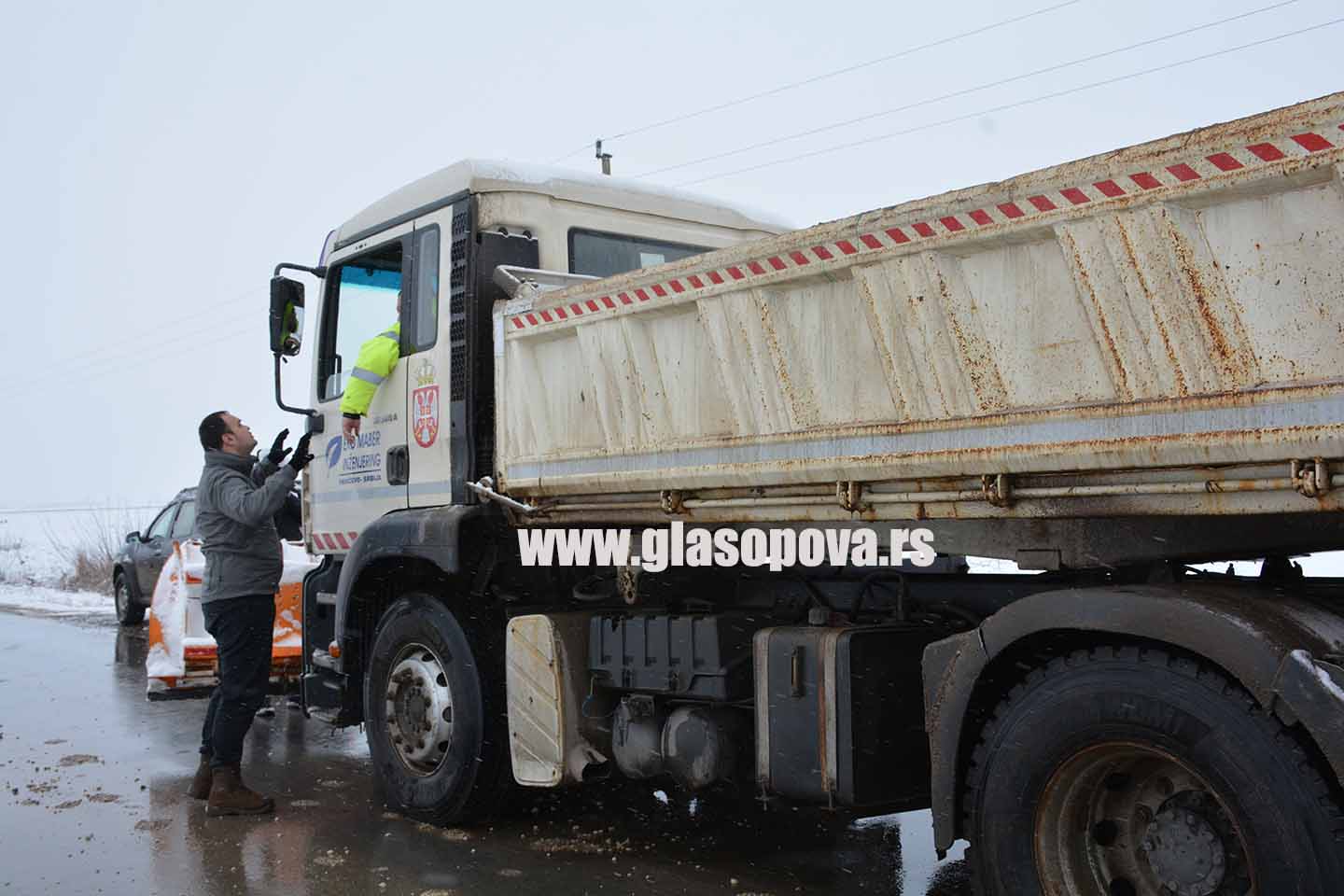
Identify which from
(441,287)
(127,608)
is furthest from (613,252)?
(127,608)

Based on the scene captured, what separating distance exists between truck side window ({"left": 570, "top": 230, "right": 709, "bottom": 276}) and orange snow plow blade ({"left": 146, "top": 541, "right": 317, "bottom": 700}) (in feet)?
9.42

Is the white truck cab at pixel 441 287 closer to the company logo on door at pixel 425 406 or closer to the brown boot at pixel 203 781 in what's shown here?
the company logo on door at pixel 425 406

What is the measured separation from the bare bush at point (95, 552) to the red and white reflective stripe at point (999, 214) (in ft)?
61.3

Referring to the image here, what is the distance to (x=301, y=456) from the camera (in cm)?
662

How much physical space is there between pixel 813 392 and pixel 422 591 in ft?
8.38

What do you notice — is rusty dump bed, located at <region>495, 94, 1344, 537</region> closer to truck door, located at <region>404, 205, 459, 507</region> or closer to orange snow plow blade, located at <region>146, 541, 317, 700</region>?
truck door, located at <region>404, 205, 459, 507</region>

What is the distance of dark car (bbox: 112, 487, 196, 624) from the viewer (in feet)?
49.3

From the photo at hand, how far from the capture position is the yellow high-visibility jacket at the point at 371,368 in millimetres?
6289

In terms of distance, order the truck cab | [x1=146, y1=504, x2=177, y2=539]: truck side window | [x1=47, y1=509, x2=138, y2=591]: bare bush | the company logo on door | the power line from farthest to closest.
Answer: the power line
[x1=47, y1=509, x2=138, y2=591]: bare bush
[x1=146, y1=504, x2=177, y2=539]: truck side window
the company logo on door
the truck cab

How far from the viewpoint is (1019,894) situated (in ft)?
11.8

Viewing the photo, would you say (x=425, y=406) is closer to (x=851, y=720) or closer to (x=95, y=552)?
(x=851, y=720)

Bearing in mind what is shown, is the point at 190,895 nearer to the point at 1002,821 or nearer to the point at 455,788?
the point at 455,788

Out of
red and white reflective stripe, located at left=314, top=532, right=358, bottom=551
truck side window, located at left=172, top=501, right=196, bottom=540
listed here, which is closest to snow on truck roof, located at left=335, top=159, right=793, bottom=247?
red and white reflective stripe, located at left=314, top=532, right=358, bottom=551

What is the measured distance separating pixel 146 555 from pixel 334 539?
30.9 feet
